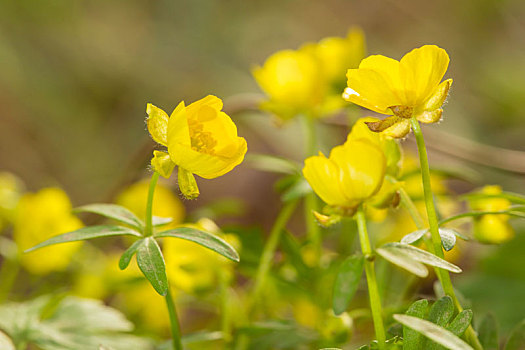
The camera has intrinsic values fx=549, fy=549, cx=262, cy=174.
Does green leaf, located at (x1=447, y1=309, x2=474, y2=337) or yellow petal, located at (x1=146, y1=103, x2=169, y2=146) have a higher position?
yellow petal, located at (x1=146, y1=103, x2=169, y2=146)

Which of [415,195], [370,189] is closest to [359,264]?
[370,189]

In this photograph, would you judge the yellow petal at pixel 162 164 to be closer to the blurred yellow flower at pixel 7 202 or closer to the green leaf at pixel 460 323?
the green leaf at pixel 460 323

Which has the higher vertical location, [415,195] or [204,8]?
[204,8]

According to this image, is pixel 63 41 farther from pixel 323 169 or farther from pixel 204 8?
pixel 323 169

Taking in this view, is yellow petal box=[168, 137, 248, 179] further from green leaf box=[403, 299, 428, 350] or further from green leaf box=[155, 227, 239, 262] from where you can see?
green leaf box=[403, 299, 428, 350]

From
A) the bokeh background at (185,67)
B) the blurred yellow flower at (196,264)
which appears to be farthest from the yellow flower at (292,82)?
the bokeh background at (185,67)

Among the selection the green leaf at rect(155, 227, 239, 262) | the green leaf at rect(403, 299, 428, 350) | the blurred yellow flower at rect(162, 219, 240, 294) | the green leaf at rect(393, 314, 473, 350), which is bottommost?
the green leaf at rect(393, 314, 473, 350)

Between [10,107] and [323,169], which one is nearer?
[323,169]

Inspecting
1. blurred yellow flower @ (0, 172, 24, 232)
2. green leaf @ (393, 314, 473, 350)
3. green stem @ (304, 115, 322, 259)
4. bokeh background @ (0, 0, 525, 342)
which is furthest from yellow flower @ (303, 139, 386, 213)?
bokeh background @ (0, 0, 525, 342)
